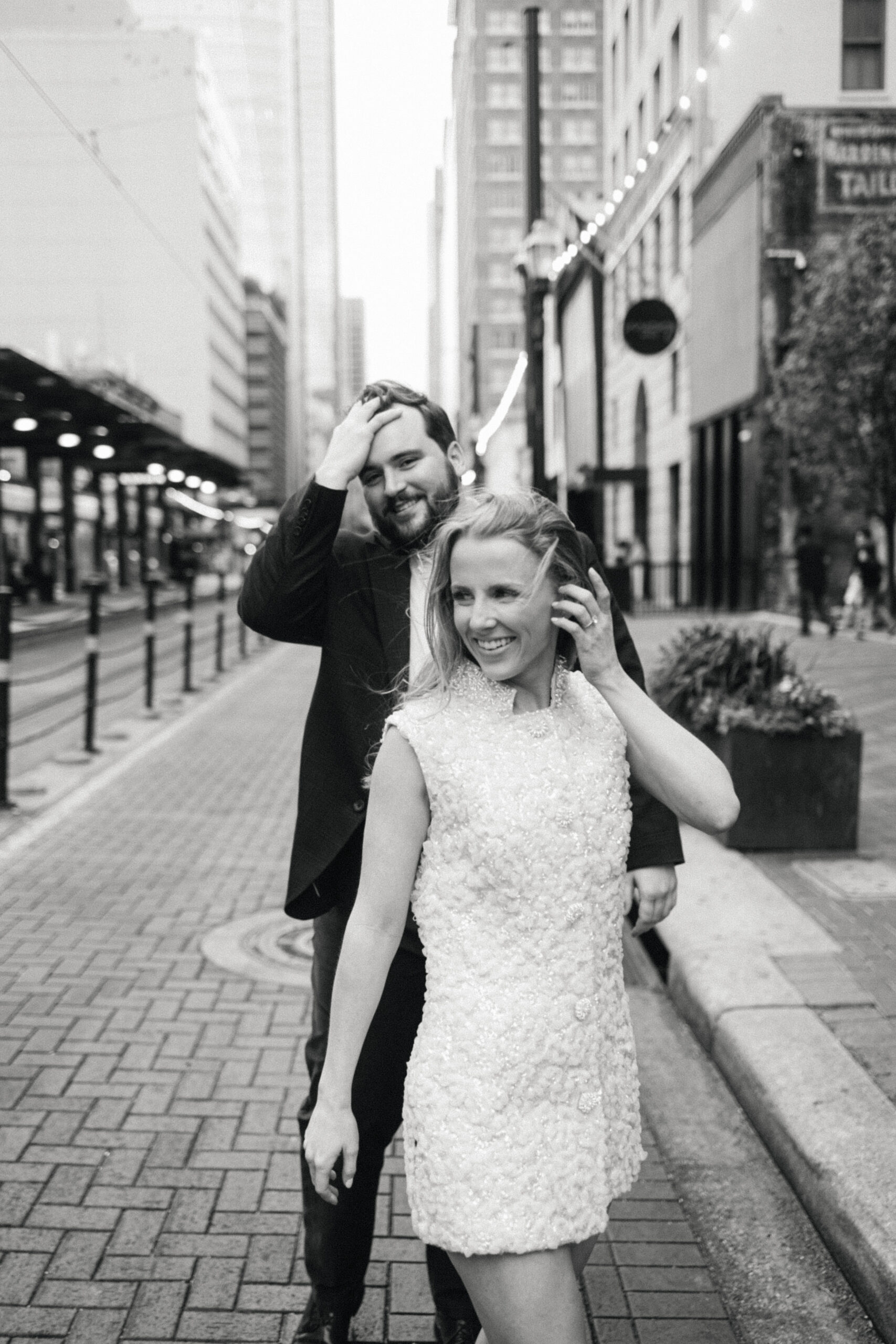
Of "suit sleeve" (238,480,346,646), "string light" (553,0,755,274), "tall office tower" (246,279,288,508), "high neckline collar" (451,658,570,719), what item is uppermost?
"tall office tower" (246,279,288,508)

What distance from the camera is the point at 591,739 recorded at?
2037 millimetres

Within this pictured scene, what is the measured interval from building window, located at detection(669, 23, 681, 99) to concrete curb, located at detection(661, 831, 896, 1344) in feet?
82.8

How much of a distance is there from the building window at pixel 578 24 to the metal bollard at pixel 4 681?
1853 centimetres

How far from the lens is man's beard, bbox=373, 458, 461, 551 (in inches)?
96.2

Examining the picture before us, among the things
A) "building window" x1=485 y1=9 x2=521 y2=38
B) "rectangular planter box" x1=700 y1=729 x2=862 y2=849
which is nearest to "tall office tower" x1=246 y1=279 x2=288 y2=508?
"building window" x1=485 y1=9 x2=521 y2=38

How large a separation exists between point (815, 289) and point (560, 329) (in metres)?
28.2

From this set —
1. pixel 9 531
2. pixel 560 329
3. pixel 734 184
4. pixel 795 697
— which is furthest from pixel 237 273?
pixel 795 697

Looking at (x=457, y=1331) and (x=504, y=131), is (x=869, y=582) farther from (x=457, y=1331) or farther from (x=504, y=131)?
(x=504, y=131)

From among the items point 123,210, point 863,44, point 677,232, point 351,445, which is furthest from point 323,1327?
point 123,210

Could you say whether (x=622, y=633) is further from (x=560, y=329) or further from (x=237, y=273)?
(x=237, y=273)

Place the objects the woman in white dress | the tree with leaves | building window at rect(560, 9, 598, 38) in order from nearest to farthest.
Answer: the woman in white dress < the tree with leaves < building window at rect(560, 9, 598, 38)

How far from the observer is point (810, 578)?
761 inches

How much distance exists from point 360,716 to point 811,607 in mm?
19894

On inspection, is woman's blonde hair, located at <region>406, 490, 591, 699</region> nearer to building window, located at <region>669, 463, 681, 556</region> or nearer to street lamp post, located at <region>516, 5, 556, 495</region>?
street lamp post, located at <region>516, 5, 556, 495</region>
